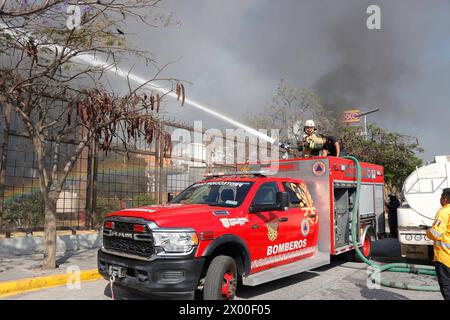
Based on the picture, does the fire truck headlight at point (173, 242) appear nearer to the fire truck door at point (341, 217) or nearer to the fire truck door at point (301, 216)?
the fire truck door at point (301, 216)

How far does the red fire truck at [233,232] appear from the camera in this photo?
4.68m

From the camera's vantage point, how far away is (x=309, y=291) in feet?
20.7

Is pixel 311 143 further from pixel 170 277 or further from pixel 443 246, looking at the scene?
pixel 170 277

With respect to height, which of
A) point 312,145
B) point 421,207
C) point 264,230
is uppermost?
point 312,145

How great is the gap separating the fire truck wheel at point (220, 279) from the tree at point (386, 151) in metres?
17.1

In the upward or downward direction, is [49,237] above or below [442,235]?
below

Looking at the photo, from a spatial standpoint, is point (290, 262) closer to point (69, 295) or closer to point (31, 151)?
point (69, 295)

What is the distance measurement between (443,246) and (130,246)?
3.98m

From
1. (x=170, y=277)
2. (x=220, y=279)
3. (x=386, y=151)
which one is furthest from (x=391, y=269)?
(x=386, y=151)

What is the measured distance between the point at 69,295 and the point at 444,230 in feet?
18.3

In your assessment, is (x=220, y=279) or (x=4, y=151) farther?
(x=4, y=151)

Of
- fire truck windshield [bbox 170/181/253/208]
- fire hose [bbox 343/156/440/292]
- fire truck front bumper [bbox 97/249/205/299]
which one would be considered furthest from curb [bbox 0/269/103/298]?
fire hose [bbox 343/156/440/292]

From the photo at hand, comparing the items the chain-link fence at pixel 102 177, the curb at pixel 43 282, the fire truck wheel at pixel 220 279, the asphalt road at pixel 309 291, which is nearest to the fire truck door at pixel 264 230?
the fire truck wheel at pixel 220 279
